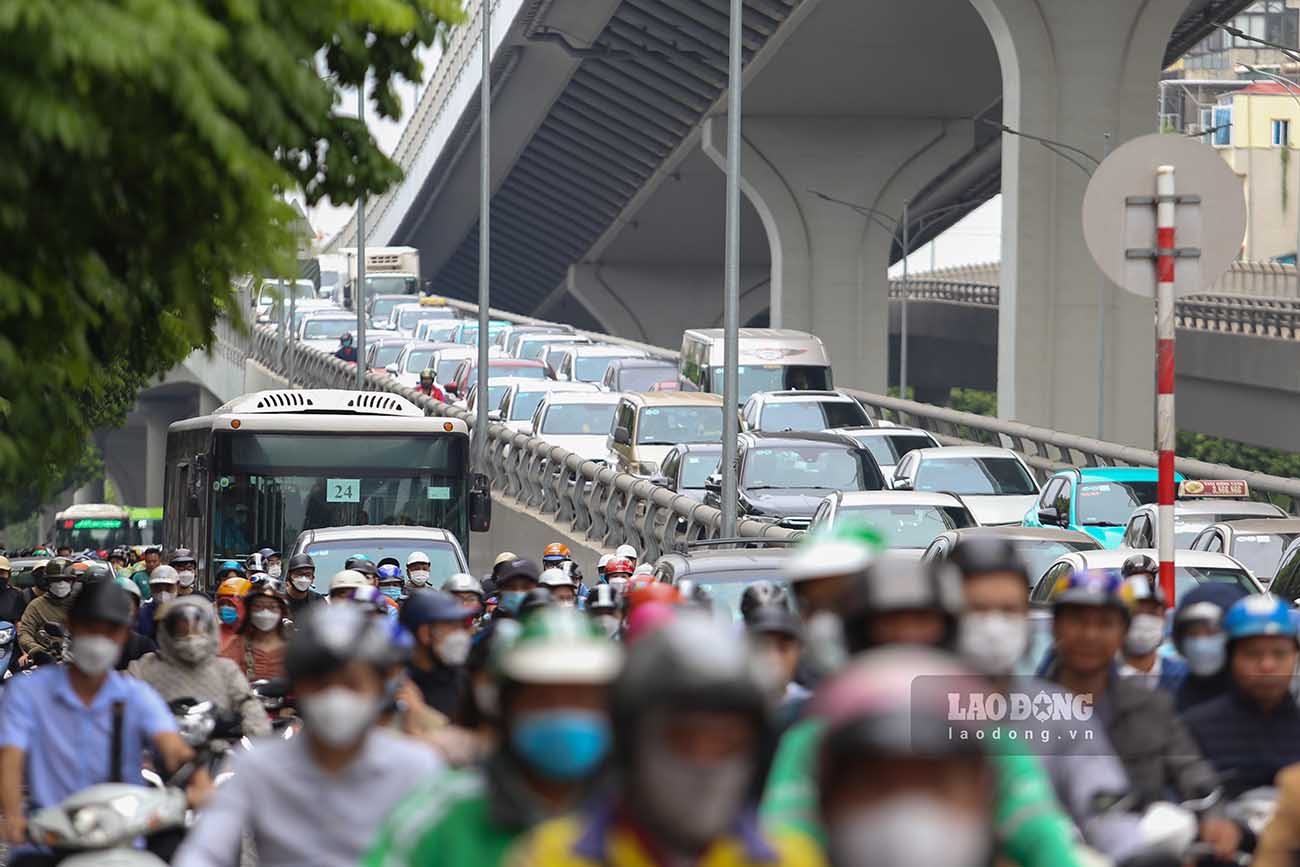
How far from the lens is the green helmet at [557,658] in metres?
3.69

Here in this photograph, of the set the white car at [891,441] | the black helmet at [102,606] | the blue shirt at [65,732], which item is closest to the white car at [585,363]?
the white car at [891,441]

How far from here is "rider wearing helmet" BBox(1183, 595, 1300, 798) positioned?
6.64 m

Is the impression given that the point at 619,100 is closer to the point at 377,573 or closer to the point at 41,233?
the point at 377,573

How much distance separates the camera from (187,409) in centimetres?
10906

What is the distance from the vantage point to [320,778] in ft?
17.0

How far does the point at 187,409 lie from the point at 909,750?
4256 inches

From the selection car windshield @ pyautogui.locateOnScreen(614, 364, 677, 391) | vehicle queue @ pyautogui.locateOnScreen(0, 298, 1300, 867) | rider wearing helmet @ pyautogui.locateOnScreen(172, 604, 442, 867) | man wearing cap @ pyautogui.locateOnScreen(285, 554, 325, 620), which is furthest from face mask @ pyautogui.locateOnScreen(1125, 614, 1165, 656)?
car windshield @ pyautogui.locateOnScreen(614, 364, 677, 391)

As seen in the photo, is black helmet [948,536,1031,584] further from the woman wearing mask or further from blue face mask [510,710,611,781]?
the woman wearing mask

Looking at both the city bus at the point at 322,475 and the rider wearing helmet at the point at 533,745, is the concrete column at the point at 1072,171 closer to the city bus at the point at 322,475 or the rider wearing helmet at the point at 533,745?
the city bus at the point at 322,475

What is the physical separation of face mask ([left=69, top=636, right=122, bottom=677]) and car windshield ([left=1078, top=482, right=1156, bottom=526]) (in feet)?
56.3

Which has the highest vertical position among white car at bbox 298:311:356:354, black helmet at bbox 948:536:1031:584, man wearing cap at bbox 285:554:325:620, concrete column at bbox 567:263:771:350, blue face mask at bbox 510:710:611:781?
concrete column at bbox 567:263:771:350

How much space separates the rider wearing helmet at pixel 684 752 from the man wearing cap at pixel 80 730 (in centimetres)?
407

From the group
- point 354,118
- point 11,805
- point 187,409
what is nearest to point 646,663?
point 11,805

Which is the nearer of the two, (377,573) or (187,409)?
(377,573)
